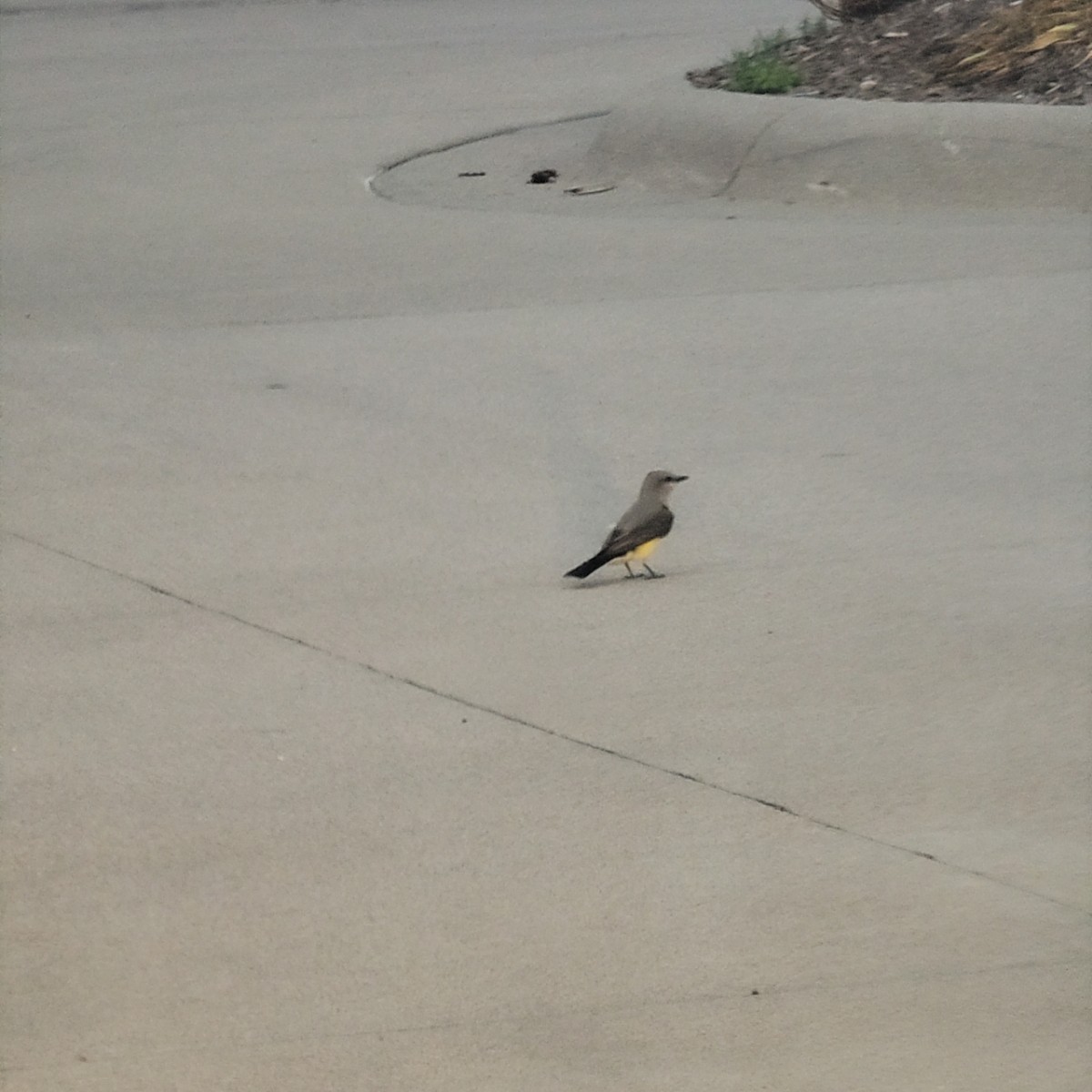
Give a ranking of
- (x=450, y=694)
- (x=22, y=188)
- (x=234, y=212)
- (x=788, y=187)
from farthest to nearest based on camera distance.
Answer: (x=22, y=188) → (x=234, y=212) → (x=788, y=187) → (x=450, y=694)

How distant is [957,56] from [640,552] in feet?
23.5

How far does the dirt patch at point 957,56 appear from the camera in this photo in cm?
1198

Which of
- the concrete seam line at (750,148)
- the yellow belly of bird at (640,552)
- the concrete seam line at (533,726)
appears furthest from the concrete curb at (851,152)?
the concrete seam line at (533,726)

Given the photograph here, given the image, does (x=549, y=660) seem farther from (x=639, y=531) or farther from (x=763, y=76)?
(x=763, y=76)

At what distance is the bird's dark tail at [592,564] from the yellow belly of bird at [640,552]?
2.1 inches

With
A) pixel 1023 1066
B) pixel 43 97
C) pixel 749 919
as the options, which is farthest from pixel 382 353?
pixel 43 97

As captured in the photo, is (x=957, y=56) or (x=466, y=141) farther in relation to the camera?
(x=466, y=141)

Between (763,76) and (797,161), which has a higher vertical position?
(763,76)

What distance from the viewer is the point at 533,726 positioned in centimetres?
547

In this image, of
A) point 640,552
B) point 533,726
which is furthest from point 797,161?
point 533,726

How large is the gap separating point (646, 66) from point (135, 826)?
1289cm

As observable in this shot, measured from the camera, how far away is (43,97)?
Result: 17484 mm

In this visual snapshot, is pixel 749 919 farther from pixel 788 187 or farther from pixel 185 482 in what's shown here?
pixel 788 187

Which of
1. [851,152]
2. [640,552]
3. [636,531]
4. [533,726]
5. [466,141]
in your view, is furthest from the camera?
[466,141]
